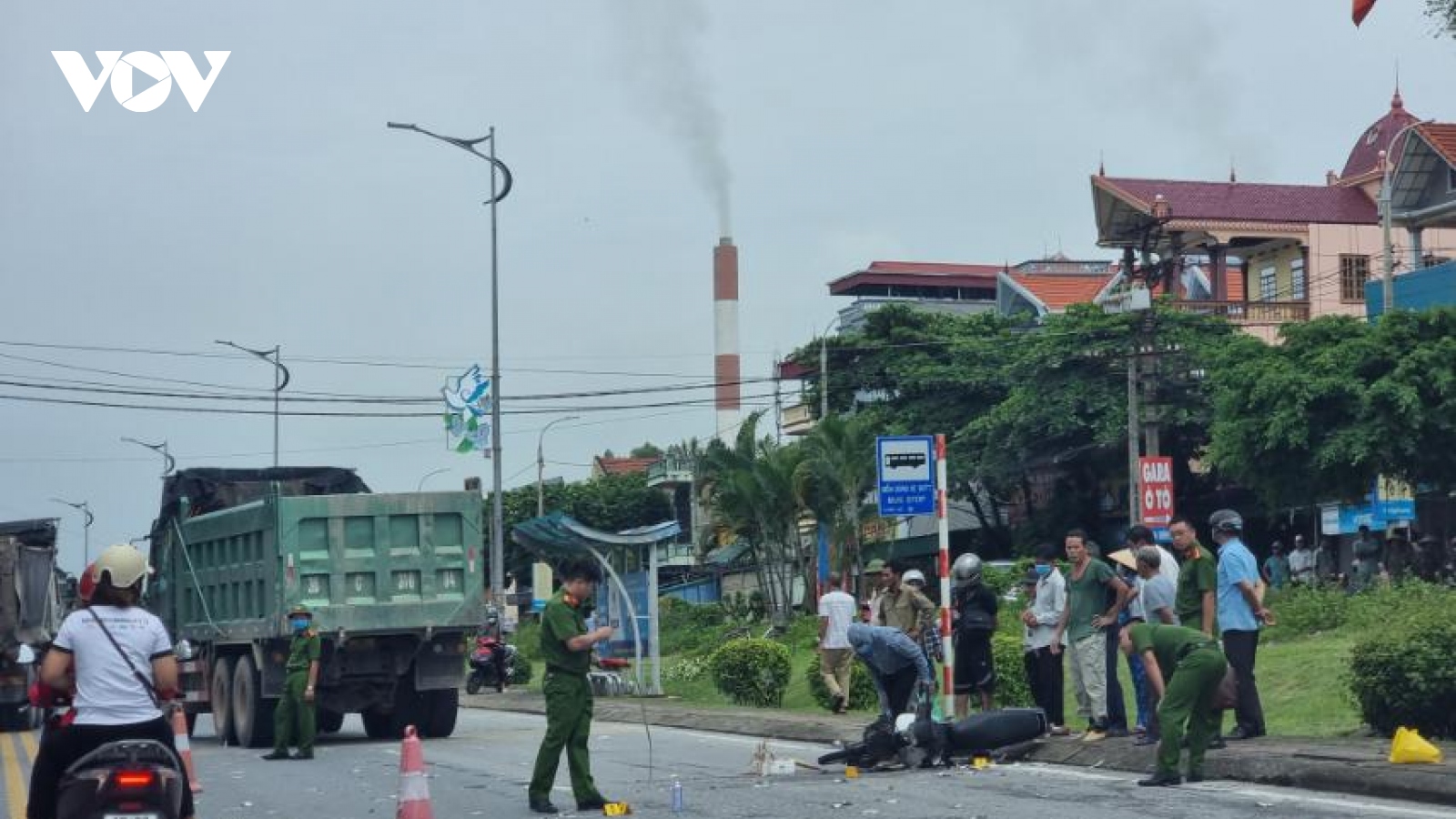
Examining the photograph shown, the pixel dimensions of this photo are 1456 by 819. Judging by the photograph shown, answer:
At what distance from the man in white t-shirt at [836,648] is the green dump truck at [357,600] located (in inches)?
160

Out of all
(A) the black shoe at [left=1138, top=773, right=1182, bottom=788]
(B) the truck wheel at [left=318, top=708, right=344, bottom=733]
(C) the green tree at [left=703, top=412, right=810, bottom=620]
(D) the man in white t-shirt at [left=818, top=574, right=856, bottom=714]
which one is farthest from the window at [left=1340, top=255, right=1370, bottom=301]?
(A) the black shoe at [left=1138, top=773, right=1182, bottom=788]

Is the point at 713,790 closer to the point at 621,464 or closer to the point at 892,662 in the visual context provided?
the point at 892,662

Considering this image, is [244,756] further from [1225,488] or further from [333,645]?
[1225,488]

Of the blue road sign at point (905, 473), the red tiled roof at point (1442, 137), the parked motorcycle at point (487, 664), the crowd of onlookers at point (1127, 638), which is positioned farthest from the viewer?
the red tiled roof at point (1442, 137)

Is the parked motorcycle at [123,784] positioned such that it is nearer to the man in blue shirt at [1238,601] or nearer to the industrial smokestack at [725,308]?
the man in blue shirt at [1238,601]

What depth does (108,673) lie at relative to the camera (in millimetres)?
8633

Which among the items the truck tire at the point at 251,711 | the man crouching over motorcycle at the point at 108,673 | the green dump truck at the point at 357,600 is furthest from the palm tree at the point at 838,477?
the man crouching over motorcycle at the point at 108,673

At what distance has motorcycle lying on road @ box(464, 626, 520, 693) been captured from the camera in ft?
115

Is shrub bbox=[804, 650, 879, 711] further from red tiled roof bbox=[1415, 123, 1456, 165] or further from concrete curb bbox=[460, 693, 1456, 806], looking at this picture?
red tiled roof bbox=[1415, 123, 1456, 165]

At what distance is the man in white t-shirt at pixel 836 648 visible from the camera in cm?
2356

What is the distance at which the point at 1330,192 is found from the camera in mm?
61188

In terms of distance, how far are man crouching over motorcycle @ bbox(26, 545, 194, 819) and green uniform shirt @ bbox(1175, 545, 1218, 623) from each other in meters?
8.46

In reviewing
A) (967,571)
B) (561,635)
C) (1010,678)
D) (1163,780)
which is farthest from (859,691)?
(561,635)

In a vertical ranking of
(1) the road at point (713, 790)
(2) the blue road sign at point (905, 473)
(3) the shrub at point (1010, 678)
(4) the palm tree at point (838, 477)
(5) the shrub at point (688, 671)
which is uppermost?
(4) the palm tree at point (838, 477)
